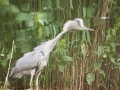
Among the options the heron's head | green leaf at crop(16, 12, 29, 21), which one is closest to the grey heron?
the heron's head

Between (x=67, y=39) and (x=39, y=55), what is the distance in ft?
0.53

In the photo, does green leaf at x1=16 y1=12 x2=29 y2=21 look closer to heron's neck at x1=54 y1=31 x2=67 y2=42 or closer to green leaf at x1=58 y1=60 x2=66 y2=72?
heron's neck at x1=54 y1=31 x2=67 y2=42

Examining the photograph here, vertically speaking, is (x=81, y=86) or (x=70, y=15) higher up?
(x=70, y=15)

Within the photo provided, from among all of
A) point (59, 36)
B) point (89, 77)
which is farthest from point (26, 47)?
point (89, 77)

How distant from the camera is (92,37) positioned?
1509 millimetres

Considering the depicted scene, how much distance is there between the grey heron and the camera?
146 cm

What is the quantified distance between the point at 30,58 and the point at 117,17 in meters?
0.49

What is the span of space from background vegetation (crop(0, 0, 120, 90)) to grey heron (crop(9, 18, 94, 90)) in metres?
0.02

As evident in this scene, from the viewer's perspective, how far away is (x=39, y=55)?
57.2 inches

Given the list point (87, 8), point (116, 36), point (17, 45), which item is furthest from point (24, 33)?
point (116, 36)

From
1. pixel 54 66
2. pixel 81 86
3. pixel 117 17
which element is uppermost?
pixel 117 17

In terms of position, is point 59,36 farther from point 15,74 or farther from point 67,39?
point 15,74

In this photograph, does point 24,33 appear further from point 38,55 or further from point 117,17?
point 117,17

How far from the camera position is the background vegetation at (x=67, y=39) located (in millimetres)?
1457
